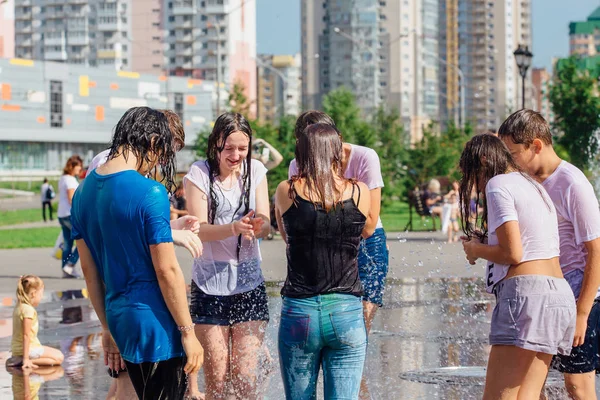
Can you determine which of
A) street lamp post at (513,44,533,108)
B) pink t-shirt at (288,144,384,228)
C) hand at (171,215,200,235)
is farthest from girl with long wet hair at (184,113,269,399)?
street lamp post at (513,44,533,108)

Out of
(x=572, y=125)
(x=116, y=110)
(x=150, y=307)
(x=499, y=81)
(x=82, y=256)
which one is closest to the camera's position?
(x=150, y=307)

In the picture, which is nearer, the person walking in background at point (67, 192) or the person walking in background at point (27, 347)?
the person walking in background at point (27, 347)

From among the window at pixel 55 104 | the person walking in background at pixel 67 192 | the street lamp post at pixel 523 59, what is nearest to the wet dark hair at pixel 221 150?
the person walking in background at pixel 67 192

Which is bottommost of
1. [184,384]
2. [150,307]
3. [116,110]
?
[184,384]

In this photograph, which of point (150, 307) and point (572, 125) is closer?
point (150, 307)

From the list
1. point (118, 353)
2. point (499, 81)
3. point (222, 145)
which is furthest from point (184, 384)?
point (499, 81)

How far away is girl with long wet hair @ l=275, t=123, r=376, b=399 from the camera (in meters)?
4.68

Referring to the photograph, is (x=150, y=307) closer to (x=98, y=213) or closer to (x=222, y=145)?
(x=98, y=213)

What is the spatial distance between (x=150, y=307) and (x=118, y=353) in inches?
20.9

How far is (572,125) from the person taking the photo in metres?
34.5

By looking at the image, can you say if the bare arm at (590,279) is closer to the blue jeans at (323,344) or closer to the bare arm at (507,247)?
the bare arm at (507,247)

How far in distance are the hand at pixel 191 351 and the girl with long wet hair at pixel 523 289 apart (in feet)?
4.27

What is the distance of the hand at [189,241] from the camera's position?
179 inches

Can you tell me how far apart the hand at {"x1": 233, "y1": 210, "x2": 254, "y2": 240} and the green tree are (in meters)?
29.3
